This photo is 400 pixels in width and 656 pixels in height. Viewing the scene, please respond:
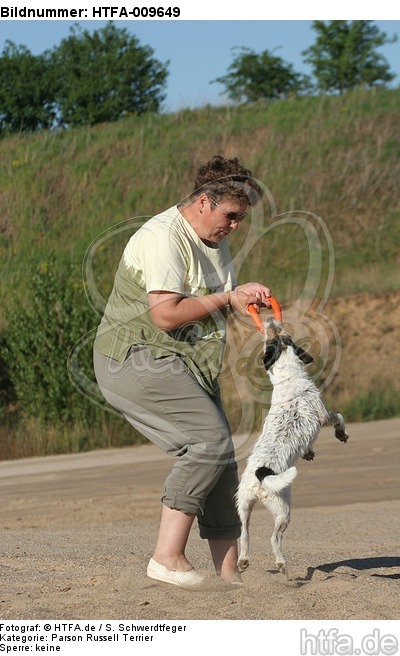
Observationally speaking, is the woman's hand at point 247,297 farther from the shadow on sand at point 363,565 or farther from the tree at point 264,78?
the tree at point 264,78

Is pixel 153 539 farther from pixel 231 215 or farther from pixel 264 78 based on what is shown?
pixel 264 78

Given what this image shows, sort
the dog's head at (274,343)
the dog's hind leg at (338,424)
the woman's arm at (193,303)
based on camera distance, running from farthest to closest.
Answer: the dog's hind leg at (338,424) < the dog's head at (274,343) < the woman's arm at (193,303)

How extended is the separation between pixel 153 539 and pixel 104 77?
126 feet

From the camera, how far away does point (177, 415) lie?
604cm

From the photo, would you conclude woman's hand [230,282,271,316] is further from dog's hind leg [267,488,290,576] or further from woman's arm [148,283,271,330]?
dog's hind leg [267,488,290,576]

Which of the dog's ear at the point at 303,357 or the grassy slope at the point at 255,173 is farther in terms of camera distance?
the grassy slope at the point at 255,173

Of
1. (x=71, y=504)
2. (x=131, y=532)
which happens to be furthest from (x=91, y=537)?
(x=71, y=504)

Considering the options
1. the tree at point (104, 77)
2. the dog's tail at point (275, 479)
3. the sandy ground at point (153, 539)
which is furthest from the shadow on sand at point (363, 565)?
the tree at point (104, 77)

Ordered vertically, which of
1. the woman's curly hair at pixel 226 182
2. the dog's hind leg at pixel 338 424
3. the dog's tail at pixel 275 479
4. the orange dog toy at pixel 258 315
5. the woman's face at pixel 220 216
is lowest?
the dog's tail at pixel 275 479

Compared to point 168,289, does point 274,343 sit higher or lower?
lower

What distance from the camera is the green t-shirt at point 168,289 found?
19.3 ft

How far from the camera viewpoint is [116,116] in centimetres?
4488

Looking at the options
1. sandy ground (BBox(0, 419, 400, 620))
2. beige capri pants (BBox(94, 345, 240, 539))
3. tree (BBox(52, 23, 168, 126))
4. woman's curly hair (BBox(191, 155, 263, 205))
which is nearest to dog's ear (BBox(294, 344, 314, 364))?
beige capri pants (BBox(94, 345, 240, 539))

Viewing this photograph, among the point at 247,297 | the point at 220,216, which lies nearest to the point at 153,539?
the point at 247,297
